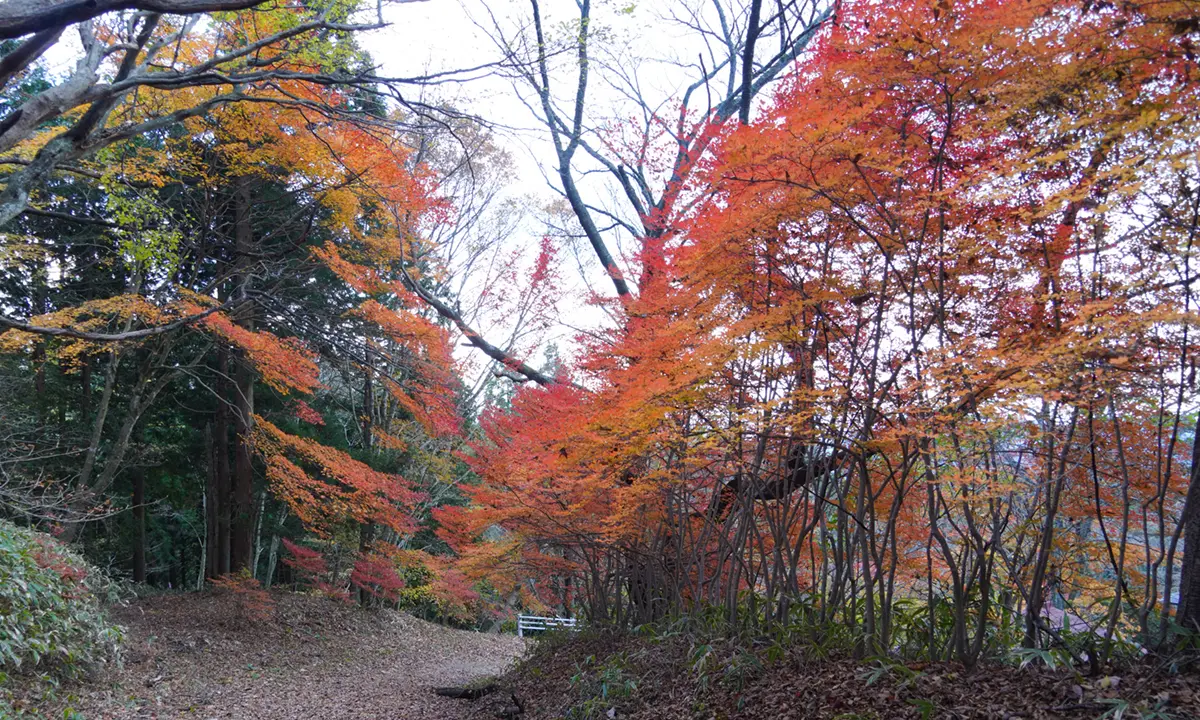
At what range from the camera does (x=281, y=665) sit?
36.2 ft

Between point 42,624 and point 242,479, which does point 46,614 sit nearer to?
point 42,624

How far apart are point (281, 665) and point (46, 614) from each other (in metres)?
4.95

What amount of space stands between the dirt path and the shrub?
39 centimetres

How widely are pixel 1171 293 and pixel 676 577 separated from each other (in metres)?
5.69

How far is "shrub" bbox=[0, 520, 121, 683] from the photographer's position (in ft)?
20.0

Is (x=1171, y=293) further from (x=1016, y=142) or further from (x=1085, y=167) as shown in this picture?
(x=1016, y=142)

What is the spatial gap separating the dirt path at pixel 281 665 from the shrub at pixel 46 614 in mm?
386

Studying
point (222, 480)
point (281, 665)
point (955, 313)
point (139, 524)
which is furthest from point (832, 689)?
point (139, 524)

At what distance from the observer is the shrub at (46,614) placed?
611 cm

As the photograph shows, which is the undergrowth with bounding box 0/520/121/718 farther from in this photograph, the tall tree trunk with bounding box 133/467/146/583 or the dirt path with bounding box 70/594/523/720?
the tall tree trunk with bounding box 133/467/146/583

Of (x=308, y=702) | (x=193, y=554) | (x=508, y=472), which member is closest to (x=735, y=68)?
(x=508, y=472)

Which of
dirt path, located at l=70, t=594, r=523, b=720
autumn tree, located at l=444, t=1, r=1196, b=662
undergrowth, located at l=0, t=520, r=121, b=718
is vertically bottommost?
dirt path, located at l=70, t=594, r=523, b=720

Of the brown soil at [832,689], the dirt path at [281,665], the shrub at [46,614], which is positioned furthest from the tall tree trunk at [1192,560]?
the shrub at [46,614]

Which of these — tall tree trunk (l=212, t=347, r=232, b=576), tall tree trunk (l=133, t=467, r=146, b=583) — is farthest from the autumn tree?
tall tree trunk (l=133, t=467, r=146, b=583)
